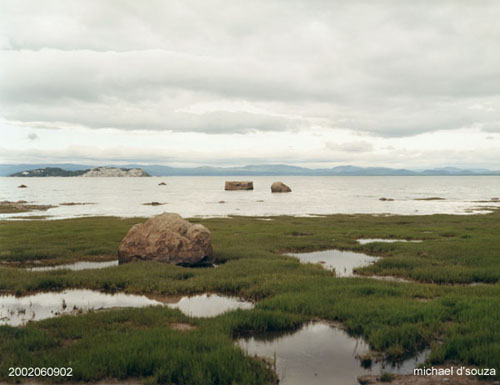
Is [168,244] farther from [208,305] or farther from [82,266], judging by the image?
[208,305]

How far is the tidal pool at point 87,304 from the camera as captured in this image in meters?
12.8

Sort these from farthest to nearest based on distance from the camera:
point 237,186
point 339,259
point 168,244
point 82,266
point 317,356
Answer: point 237,186 → point 339,259 → point 82,266 → point 168,244 → point 317,356

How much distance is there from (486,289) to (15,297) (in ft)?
63.0

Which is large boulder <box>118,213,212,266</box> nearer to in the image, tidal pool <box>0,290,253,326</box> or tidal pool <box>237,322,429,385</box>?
tidal pool <box>0,290,253,326</box>

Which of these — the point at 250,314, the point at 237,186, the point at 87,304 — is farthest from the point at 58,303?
the point at 237,186

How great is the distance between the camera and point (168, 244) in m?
21.3

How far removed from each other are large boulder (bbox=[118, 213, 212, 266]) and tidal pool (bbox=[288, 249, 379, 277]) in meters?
6.70

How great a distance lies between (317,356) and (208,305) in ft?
18.4

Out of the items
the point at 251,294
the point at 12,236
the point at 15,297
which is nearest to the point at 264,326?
the point at 251,294

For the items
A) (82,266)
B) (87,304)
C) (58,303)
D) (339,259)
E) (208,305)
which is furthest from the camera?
(339,259)

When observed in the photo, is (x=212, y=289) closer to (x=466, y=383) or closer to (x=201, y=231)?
(x=201, y=231)

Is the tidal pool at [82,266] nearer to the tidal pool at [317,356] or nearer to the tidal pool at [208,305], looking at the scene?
the tidal pool at [208,305]

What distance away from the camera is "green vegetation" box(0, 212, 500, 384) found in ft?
27.1

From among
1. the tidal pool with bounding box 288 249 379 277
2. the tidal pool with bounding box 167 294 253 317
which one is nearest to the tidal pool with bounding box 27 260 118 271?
the tidal pool with bounding box 167 294 253 317
